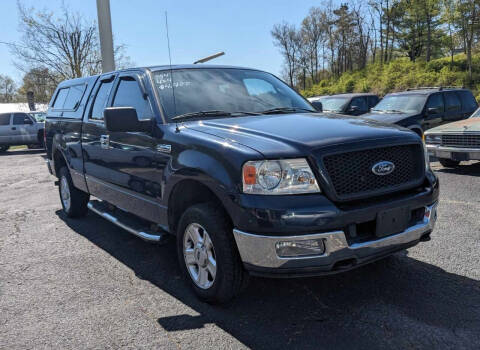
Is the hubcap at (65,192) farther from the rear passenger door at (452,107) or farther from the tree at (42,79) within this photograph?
the tree at (42,79)

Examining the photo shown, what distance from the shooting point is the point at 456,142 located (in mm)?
8336

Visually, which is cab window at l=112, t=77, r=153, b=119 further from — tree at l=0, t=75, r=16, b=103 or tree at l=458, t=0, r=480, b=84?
tree at l=0, t=75, r=16, b=103

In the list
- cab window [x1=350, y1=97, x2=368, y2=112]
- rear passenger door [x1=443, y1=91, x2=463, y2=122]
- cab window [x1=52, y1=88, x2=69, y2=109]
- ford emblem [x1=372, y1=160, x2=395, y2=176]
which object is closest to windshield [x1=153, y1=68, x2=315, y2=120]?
ford emblem [x1=372, y1=160, x2=395, y2=176]

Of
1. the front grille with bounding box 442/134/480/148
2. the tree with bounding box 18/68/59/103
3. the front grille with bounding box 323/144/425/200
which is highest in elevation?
the tree with bounding box 18/68/59/103

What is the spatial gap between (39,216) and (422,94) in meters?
9.13

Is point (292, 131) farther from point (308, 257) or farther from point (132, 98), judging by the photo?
point (132, 98)

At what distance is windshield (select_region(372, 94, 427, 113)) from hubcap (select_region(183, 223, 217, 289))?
875 centimetres

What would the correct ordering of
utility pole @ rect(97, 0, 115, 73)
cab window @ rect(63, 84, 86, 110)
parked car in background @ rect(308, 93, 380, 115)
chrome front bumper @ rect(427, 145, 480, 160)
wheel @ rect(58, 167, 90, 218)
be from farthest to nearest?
utility pole @ rect(97, 0, 115, 73) < parked car in background @ rect(308, 93, 380, 115) < chrome front bumper @ rect(427, 145, 480, 160) < wheel @ rect(58, 167, 90, 218) < cab window @ rect(63, 84, 86, 110)

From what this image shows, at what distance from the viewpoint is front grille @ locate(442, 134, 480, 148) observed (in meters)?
8.03

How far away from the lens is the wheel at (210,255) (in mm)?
3025

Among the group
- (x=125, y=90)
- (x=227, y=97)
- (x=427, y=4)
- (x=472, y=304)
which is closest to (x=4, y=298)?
(x=125, y=90)

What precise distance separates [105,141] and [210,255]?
2093 millimetres

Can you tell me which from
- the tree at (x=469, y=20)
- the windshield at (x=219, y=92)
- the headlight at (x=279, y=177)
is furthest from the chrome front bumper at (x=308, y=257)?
the tree at (x=469, y=20)

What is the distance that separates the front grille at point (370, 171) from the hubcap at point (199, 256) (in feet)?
3.33
